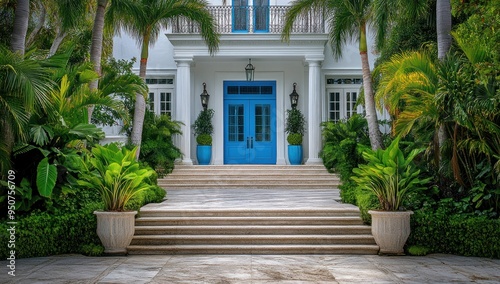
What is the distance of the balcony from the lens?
19812 millimetres

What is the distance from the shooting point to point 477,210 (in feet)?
32.1

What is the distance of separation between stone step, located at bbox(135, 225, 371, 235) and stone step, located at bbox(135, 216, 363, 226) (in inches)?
10.5

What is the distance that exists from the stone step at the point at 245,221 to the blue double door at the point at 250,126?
32.5ft

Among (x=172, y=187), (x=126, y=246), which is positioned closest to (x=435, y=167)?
(x=126, y=246)

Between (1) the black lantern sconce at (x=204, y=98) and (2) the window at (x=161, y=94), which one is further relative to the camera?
(2) the window at (x=161, y=94)

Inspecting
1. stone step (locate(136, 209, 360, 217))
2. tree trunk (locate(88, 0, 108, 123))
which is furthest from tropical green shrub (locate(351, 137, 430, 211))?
tree trunk (locate(88, 0, 108, 123))

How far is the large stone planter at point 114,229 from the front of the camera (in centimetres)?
942

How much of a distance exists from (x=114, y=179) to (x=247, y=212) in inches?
111

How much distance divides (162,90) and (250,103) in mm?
3217

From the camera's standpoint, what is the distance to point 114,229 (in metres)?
9.42

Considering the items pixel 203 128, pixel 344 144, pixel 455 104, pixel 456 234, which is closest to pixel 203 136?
pixel 203 128

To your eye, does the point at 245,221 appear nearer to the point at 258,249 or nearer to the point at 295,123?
the point at 258,249

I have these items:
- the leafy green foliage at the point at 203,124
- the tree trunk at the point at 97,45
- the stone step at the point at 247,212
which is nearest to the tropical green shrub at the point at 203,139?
the leafy green foliage at the point at 203,124

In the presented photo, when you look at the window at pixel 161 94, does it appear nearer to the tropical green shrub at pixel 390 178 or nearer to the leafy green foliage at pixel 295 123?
the leafy green foliage at pixel 295 123
